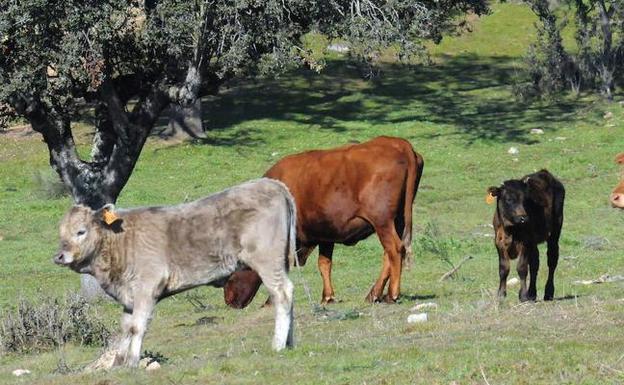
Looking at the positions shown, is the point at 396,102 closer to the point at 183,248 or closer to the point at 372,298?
the point at 372,298

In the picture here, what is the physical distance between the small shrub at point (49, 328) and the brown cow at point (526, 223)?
5.22 meters

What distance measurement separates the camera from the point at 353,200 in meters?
18.7

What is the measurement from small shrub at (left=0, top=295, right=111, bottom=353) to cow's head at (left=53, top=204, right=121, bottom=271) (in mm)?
3598

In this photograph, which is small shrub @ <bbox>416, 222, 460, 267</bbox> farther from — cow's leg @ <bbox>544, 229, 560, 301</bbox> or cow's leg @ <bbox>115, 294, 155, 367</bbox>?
cow's leg @ <bbox>115, 294, 155, 367</bbox>

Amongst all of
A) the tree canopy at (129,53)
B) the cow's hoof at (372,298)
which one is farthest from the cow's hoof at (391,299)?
the tree canopy at (129,53)

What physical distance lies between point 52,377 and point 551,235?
8305 millimetres

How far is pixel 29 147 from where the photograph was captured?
134 feet

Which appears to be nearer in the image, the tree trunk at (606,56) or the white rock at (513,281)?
the white rock at (513,281)

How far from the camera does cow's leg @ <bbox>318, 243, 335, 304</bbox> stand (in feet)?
61.6

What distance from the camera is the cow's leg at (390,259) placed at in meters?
18.1

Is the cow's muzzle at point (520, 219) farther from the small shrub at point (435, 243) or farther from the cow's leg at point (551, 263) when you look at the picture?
the small shrub at point (435, 243)

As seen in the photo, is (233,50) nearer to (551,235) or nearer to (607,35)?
(551,235)

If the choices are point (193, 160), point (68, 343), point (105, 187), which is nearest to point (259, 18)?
point (105, 187)

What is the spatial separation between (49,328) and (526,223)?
6245mm
